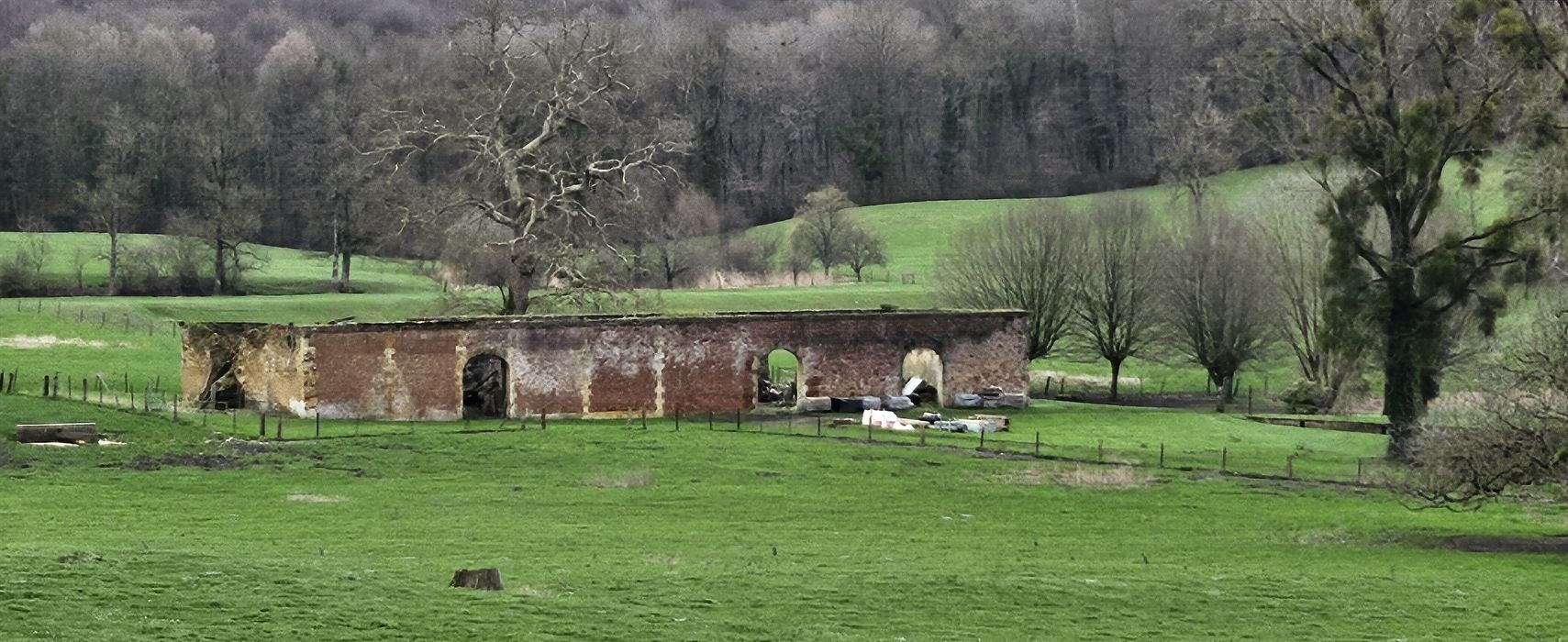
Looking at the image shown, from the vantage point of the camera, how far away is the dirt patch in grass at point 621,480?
1630 inches

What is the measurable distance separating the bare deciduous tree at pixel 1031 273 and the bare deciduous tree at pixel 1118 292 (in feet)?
2.05

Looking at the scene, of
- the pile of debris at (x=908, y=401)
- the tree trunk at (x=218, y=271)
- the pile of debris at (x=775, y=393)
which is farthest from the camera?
the tree trunk at (x=218, y=271)

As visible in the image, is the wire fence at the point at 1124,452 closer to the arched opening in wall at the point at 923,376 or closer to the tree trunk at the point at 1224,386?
the arched opening in wall at the point at 923,376

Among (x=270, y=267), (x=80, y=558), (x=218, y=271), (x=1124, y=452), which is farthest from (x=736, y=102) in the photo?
(x=80, y=558)

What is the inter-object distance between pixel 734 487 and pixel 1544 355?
1682 centimetres

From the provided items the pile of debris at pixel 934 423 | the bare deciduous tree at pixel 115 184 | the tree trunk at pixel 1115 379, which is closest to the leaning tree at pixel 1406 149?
the pile of debris at pixel 934 423

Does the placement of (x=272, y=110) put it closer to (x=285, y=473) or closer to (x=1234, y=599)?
(x=285, y=473)

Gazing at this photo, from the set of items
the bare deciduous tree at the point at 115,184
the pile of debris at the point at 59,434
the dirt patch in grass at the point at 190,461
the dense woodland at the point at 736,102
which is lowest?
the dirt patch in grass at the point at 190,461

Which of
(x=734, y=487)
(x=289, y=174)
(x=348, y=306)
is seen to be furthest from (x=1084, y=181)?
(x=734, y=487)

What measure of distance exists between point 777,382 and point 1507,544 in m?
32.9

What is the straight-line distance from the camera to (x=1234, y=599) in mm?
28453

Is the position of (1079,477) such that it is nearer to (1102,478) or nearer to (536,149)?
(1102,478)

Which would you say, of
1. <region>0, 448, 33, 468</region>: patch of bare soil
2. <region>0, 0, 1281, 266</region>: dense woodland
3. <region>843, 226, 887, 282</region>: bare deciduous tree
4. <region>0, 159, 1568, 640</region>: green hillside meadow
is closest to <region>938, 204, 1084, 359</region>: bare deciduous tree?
<region>0, 159, 1568, 640</region>: green hillside meadow

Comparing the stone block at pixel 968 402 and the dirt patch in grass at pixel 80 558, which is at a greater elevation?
the stone block at pixel 968 402
